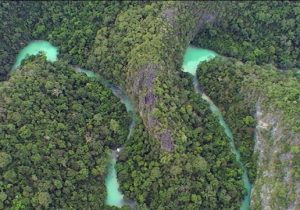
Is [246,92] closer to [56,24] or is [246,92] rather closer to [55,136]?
[55,136]

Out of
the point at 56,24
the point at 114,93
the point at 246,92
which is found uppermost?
the point at 56,24

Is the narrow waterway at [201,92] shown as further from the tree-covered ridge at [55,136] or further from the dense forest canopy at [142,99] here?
the tree-covered ridge at [55,136]

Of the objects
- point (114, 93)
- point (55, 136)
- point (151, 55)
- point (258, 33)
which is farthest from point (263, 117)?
point (55, 136)

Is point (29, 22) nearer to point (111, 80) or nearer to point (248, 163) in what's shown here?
point (111, 80)

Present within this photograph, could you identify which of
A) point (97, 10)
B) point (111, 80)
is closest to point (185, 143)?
point (111, 80)

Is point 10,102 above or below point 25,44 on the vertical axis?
below

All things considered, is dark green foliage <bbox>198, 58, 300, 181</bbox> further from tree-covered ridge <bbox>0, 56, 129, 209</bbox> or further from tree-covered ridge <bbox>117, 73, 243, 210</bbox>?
tree-covered ridge <bbox>0, 56, 129, 209</bbox>
